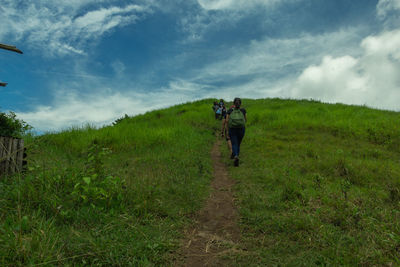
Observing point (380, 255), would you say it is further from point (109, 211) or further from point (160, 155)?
point (160, 155)

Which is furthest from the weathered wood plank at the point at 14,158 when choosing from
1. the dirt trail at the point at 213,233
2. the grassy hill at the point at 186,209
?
the dirt trail at the point at 213,233

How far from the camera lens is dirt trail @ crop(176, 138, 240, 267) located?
138 inches

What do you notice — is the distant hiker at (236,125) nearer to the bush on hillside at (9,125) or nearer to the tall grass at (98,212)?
the tall grass at (98,212)

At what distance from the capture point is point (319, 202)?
5.16 m

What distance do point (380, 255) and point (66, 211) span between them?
189 inches

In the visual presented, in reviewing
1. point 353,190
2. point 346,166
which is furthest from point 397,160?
point 353,190

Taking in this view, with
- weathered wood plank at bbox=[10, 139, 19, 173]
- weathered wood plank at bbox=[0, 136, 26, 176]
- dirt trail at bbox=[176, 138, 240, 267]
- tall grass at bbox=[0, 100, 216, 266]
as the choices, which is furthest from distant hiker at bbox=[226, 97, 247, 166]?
weathered wood plank at bbox=[10, 139, 19, 173]

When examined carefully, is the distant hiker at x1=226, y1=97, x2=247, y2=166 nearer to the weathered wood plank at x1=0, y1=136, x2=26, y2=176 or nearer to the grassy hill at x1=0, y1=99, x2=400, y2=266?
the grassy hill at x1=0, y1=99, x2=400, y2=266

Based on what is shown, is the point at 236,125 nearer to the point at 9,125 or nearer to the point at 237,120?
the point at 237,120

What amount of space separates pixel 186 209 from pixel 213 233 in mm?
978

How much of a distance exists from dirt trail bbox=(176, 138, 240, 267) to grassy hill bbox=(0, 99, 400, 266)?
0.60 feet

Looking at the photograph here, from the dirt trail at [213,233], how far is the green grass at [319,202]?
231 mm

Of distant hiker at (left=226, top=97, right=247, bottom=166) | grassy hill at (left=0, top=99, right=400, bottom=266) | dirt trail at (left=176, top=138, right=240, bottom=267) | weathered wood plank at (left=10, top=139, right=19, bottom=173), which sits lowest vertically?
dirt trail at (left=176, top=138, right=240, bottom=267)

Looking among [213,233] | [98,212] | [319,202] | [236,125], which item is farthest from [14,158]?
[319,202]
